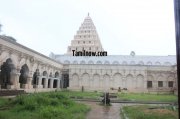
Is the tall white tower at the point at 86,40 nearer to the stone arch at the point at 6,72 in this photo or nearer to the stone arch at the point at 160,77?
the stone arch at the point at 160,77

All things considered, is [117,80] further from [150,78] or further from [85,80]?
[150,78]

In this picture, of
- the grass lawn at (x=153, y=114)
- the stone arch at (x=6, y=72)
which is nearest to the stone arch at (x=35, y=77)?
the stone arch at (x=6, y=72)

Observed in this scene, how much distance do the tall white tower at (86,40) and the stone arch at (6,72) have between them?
33.2 meters

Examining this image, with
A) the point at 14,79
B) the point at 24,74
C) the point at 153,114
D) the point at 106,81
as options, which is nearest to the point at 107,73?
the point at 106,81

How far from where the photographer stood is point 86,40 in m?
62.3

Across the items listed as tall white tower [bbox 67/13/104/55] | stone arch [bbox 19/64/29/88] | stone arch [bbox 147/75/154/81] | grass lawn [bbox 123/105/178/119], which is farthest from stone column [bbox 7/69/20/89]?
tall white tower [bbox 67/13/104/55]

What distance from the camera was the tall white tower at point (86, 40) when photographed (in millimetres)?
61438

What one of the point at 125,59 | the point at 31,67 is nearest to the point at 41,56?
the point at 31,67

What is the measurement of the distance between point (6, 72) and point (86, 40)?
35252 mm

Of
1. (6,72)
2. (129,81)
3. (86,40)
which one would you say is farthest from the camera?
(86,40)

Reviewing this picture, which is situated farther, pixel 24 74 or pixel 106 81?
pixel 106 81

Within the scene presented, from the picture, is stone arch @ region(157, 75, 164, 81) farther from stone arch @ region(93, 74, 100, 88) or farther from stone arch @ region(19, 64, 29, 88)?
stone arch @ region(19, 64, 29, 88)

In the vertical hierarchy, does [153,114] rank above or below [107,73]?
below

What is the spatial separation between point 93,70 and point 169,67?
1525cm
